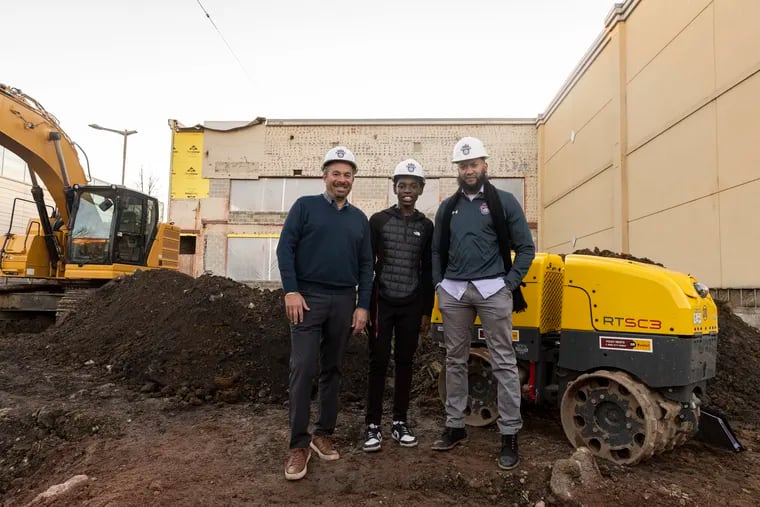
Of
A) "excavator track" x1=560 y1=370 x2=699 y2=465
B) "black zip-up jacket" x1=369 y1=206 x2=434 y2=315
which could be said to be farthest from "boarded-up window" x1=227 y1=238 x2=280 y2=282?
"excavator track" x1=560 y1=370 x2=699 y2=465

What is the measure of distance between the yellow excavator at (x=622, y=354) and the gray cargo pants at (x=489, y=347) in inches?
20.4

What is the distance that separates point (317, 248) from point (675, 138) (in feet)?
33.1

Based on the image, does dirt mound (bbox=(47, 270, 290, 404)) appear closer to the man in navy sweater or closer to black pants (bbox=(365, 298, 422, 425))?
black pants (bbox=(365, 298, 422, 425))

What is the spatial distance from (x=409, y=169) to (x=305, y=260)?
113 cm

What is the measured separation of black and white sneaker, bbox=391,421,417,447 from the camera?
3.78 metres

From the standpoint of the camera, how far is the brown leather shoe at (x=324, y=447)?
3.51 meters

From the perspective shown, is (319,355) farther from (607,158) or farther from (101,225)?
(607,158)

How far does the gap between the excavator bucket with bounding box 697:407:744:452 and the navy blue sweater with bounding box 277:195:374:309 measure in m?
3.01

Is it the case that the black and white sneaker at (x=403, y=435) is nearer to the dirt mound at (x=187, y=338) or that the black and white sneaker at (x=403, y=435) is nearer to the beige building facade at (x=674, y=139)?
the dirt mound at (x=187, y=338)

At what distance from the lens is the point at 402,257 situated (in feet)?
12.8

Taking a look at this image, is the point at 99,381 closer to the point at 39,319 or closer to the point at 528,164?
the point at 39,319

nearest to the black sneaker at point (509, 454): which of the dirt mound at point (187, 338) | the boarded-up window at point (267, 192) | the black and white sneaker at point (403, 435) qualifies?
the black and white sneaker at point (403, 435)

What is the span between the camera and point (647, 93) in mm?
11898

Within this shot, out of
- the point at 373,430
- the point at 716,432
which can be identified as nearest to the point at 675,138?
the point at 716,432
